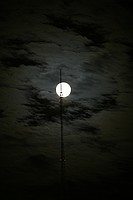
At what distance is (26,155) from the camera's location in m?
7.27

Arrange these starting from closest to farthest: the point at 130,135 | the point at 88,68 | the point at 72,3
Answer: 1. the point at 72,3
2. the point at 88,68
3. the point at 130,135

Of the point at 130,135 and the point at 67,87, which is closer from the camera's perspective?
the point at 67,87

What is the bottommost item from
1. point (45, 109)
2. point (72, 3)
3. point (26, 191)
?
point (26, 191)

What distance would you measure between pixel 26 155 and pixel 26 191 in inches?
126

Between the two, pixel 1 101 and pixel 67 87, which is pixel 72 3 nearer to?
pixel 67 87

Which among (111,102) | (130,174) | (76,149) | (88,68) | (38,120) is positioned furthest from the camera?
(130,174)

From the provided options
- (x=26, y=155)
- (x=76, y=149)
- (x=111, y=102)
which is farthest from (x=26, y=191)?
(x=111, y=102)

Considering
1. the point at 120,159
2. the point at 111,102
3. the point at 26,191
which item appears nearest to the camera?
the point at 111,102

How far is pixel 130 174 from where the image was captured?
28.0 ft

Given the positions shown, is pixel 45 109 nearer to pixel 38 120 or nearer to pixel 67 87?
pixel 38 120

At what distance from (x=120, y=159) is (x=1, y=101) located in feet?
12.4

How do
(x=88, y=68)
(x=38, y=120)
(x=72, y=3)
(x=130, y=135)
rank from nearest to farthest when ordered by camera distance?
(x=72, y=3)
(x=88, y=68)
(x=38, y=120)
(x=130, y=135)

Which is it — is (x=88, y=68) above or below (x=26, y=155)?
above

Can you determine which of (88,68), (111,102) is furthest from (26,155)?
(88,68)
